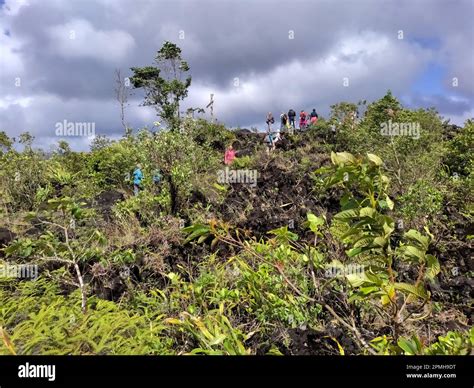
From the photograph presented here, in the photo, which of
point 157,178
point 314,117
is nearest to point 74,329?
point 157,178

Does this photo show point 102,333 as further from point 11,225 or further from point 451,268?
point 11,225

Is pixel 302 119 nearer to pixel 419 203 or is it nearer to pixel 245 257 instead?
pixel 419 203

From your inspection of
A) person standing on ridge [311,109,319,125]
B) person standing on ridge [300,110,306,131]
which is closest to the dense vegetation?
person standing on ridge [311,109,319,125]

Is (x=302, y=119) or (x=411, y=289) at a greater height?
(x=302, y=119)

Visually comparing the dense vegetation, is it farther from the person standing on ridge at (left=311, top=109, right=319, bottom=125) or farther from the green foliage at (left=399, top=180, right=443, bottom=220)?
the person standing on ridge at (left=311, top=109, right=319, bottom=125)

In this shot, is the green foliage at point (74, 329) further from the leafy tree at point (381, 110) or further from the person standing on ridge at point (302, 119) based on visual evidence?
the person standing on ridge at point (302, 119)

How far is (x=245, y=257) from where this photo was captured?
498cm

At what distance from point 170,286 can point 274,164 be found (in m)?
6.25

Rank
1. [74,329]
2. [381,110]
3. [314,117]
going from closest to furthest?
1. [74,329]
2. [381,110]
3. [314,117]

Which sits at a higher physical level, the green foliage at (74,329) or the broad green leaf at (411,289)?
the broad green leaf at (411,289)

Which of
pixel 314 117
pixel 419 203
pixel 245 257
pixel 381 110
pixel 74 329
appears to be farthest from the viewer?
pixel 314 117

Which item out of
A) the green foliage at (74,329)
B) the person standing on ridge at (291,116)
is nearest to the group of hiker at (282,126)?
the person standing on ridge at (291,116)

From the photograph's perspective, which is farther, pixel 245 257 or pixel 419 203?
pixel 419 203

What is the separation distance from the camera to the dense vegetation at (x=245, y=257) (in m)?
2.43
